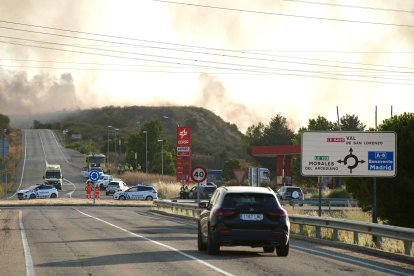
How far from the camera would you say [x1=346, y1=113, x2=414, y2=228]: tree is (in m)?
33.2

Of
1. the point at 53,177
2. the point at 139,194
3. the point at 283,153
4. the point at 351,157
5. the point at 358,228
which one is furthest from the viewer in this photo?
the point at 53,177

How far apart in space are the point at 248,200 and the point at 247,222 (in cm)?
55

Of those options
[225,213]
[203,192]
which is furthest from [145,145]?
[225,213]

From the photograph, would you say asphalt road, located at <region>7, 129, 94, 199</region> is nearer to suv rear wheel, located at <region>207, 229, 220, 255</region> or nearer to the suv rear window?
suv rear wheel, located at <region>207, 229, 220, 255</region>

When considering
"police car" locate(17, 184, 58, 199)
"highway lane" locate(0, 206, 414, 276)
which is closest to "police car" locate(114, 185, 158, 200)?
"police car" locate(17, 184, 58, 199)

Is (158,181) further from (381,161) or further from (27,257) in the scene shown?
(27,257)

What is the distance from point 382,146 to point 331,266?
11580 millimetres

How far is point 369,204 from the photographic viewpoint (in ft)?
114

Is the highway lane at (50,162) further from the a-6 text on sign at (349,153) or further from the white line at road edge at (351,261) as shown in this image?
the white line at road edge at (351,261)

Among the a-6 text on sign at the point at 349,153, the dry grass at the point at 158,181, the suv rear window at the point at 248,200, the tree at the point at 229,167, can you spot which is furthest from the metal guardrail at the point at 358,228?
the tree at the point at 229,167

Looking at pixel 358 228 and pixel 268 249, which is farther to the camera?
pixel 358 228

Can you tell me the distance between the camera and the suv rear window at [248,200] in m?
20.9

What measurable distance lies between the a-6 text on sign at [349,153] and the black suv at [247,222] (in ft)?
29.3

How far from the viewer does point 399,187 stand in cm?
3312
